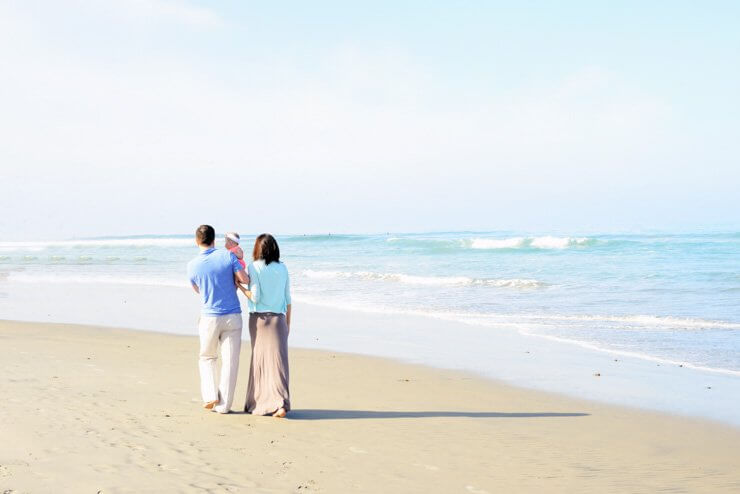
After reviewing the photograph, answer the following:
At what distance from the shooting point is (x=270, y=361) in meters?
6.50

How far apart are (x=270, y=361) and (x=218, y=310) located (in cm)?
63

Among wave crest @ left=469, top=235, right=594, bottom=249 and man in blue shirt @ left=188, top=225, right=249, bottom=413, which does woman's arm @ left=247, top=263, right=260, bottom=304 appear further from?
wave crest @ left=469, top=235, right=594, bottom=249

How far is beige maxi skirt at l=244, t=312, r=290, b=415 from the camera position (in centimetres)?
649

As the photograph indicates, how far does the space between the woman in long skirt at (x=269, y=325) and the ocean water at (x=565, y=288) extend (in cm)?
532

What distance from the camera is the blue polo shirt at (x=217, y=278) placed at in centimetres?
648

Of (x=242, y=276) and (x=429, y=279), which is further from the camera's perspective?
(x=429, y=279)

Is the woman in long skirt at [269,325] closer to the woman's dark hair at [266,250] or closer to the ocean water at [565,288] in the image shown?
the woman's dark hair at [266,250]

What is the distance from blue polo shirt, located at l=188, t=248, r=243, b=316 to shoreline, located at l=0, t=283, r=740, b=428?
3669 millimetres

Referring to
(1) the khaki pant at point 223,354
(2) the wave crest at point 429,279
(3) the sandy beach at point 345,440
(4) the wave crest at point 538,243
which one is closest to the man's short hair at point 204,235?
(1) the khaki pant at point 223,354

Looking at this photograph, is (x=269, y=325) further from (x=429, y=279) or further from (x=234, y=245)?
(x=429, y=279)

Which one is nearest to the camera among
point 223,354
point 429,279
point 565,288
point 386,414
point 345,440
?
point 345,440

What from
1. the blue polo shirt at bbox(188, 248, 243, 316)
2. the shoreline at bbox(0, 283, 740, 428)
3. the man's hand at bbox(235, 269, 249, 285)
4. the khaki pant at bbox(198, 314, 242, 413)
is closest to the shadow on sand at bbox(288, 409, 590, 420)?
the khaki pant at bbox(198, 314, 242, 413)

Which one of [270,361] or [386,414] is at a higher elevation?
[270,361]

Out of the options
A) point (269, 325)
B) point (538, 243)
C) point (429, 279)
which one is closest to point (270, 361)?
point (269, 325)
